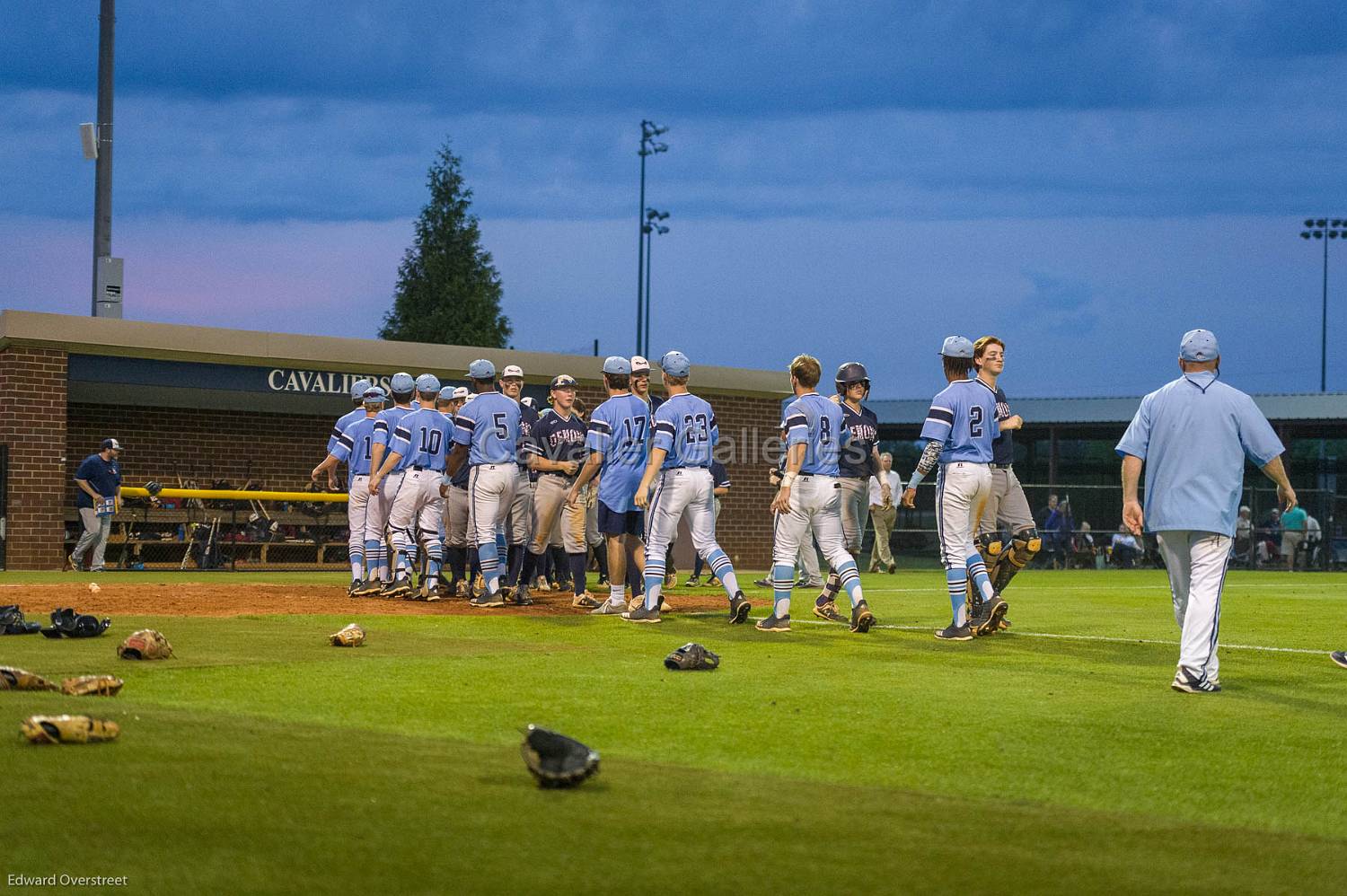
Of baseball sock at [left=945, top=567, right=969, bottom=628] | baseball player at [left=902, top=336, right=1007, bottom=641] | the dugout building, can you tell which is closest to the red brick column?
the dugout building

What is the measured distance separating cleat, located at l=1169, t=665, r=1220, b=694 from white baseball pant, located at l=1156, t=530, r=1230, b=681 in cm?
3

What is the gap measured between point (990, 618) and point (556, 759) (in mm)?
6985

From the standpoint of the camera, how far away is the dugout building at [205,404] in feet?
75.8

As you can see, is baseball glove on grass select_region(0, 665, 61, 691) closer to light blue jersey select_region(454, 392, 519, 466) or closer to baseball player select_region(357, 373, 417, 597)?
light blue jersey select_region(454, 392, 519, 466)

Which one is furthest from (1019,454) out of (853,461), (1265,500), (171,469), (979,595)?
(979,595)

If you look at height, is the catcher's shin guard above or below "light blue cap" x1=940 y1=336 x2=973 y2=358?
below

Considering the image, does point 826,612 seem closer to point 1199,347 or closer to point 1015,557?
point 1015,557

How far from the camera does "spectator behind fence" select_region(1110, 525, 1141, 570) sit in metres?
33.4

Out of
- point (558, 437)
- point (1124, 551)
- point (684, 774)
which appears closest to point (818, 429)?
point (558, 437)

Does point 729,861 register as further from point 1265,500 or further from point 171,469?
point 1265,500

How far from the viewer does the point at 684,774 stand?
5.43 meters

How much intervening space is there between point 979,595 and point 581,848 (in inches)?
315

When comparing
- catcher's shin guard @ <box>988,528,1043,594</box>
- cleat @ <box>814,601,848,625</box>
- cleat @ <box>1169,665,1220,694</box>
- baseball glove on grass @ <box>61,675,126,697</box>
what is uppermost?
catcher's shin guard @ <box>988,528,1043,594</box>

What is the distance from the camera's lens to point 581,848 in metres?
4.18
